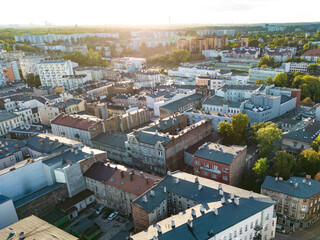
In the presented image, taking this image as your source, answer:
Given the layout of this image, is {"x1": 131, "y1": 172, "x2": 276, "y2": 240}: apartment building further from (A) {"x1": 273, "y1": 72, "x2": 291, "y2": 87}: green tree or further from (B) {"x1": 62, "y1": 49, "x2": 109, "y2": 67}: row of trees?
(B) {"x1": 62, "y1": 49, "x2": 109, "y2": 67}: row of trees

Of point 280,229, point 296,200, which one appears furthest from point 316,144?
point 280,229

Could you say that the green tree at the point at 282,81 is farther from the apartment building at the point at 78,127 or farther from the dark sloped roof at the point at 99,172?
the dark sloped roof at the point at 99,172

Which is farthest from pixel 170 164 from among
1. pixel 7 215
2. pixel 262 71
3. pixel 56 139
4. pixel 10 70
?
pixel 10 70

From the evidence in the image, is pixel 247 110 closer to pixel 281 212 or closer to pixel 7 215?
pixel 281 212

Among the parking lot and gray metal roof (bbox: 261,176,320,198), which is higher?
gray metal roof (bbox: 261,176,320,198)

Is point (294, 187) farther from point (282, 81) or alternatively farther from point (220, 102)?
point (282, 81)

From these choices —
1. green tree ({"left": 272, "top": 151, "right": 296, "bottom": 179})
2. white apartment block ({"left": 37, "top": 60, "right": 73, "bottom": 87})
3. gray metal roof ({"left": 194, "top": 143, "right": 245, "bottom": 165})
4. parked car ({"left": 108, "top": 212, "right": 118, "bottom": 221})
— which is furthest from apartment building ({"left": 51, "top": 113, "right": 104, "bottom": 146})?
white apartment block ({"left": 37, "top": 60, "right": 73, "bottom": 87})

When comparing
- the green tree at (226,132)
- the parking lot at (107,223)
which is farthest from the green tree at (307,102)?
the parking lot at (107,223)
